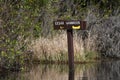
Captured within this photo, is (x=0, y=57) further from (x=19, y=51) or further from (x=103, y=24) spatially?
(x=103, y=24)

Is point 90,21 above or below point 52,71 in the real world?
above

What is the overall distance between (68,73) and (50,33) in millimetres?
4746

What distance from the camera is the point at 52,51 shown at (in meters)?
17.0

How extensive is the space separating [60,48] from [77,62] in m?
0.92

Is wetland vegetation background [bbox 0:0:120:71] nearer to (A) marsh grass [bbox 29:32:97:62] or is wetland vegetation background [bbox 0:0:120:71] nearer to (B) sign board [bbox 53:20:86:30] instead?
(A) marsh grass [bbox 29:32:97:62]

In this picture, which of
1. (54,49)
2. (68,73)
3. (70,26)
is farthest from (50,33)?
(68,73)

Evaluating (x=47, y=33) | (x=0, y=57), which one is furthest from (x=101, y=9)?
(x=0, y=57)

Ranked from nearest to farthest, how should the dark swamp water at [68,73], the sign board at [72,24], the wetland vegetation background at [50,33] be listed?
the dark swamp water at [68,73] → the wetland vegetation background at [50,33] → the sign board at [72,24]

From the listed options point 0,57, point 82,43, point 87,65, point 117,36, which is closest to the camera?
point 0,57

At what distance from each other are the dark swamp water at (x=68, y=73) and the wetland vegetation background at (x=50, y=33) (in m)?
0.56

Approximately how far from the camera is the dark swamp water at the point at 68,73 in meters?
12.9

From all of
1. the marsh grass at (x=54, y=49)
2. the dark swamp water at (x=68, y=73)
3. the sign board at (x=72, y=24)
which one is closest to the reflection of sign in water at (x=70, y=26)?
the sign board at (x=72, y=24)

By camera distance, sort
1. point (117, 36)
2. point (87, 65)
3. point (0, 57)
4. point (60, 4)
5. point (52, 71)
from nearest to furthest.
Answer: point (0, 57)
point (52, 71)
point (87, 65)
point (117, 36)
point (60, 4)

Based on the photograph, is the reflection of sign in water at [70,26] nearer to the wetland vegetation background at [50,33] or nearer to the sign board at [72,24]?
the sign board at [72,24]
